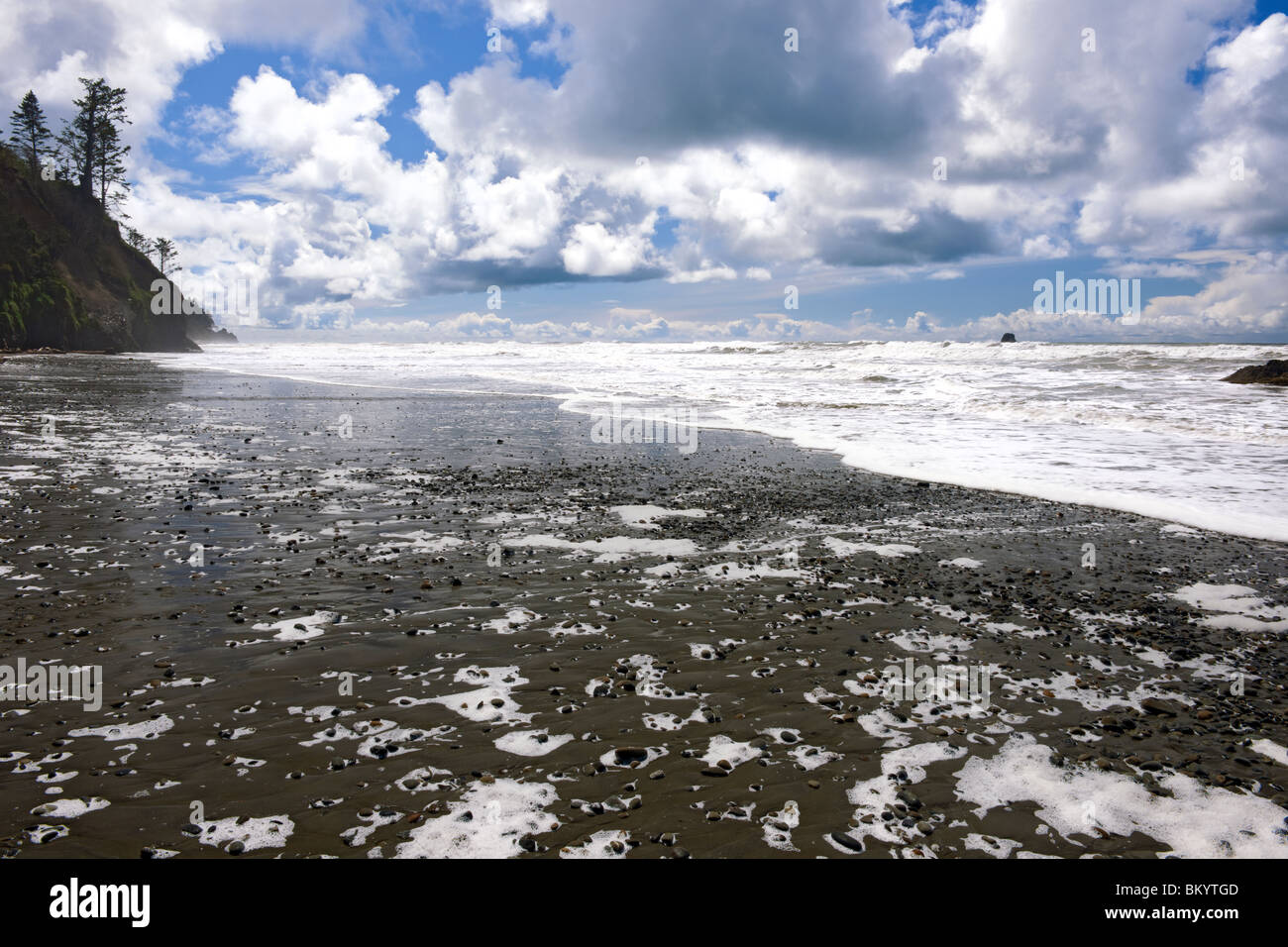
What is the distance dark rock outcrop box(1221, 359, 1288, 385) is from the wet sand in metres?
35.5

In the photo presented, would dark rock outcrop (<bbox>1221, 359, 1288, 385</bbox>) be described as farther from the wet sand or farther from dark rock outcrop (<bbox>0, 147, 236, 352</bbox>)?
dark rock outcrop (<bbox>0, 147, 236, 352</bbox>)

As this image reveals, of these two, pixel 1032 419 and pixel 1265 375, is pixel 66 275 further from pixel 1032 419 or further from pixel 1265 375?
pixel 1265 375

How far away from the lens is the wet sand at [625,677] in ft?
14.6

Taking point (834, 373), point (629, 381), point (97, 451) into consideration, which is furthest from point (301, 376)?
point (834, 373)

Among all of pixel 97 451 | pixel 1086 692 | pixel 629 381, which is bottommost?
pixel 1086 692

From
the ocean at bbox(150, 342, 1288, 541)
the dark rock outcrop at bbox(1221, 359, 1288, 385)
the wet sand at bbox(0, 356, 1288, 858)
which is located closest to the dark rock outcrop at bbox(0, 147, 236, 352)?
the ocean at bbox(150, 342, 1288, 541)

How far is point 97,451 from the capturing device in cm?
1692

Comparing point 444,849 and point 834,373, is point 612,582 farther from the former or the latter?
point 834,373

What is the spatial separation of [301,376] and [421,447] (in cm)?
3748

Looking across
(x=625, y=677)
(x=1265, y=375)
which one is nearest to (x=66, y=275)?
(x=625, y=677)

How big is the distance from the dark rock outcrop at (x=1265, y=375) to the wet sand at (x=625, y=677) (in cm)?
3547
